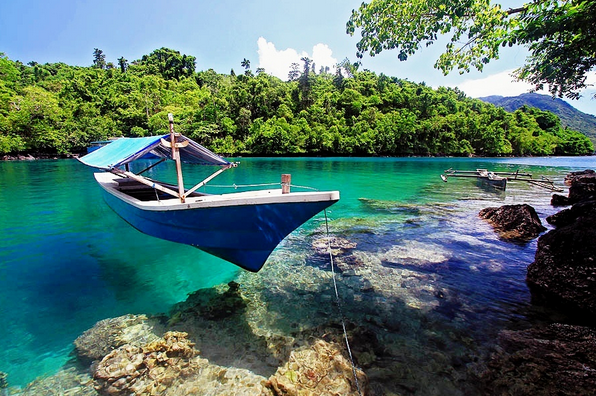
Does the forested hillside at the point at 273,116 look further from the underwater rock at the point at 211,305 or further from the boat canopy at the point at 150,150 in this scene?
the underwater rock at the point at 211,305

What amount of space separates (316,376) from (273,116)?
7131 centimetres

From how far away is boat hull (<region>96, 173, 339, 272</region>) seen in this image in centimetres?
427

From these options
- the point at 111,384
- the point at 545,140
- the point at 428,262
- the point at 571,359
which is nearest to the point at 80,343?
the point at 111,384

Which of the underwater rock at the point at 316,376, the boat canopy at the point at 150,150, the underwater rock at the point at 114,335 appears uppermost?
the boat canopy at the point at 150,150

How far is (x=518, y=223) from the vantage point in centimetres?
976

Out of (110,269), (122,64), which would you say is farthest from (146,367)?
(122,64)

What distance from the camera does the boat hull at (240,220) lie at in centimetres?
427

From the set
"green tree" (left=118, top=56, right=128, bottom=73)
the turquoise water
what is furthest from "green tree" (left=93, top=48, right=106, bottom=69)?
the turquoise water

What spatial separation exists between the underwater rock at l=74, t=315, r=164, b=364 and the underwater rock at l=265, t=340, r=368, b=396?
98.3 inches

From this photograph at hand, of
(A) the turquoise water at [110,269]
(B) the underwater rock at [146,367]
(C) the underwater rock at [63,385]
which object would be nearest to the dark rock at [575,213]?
(A) the turquoise water at [110,269]

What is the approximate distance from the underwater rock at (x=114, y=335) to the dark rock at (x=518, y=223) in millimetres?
11102

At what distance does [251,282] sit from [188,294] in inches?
56.6

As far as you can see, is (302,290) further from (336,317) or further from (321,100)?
(321,100)

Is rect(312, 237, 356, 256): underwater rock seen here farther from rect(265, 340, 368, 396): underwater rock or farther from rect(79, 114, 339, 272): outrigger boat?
rect(265, 340, 368, 396): underwater rock
